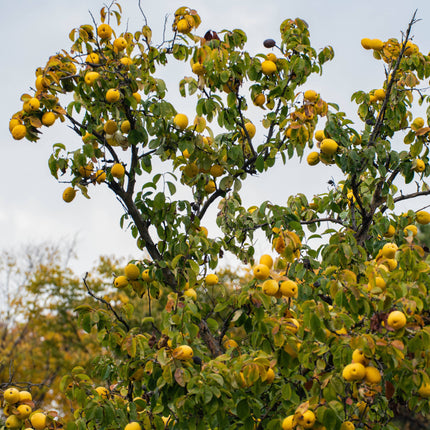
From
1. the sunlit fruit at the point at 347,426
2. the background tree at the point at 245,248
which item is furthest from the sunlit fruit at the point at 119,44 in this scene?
the sunlit fruit at the point at 347,426

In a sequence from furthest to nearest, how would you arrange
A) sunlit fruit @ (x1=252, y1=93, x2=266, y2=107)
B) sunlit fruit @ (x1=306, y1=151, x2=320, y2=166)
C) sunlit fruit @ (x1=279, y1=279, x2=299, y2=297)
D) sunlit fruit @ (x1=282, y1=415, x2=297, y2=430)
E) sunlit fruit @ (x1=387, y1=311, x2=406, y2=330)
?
1. sunlit fruit @ (x1=252, y1=93, x2=266, y2=107)
2. sunlit fruit @ (x1=306, y1=151, x2=320, y2=166)
3. sunlit fruit @ (x1=279, y1=279, x2=299, y2=297)
4. sunlit fruit @ (x1=282, y1=415, x2=297, y2=430)
5. sunlit fruit @ (x1=387, y1=311, x2=406, y2=330)

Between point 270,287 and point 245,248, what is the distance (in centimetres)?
137

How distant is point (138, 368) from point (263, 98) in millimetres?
1920

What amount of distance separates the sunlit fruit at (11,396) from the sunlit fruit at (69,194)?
1.17 m

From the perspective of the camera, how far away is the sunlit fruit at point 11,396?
2.62 metres

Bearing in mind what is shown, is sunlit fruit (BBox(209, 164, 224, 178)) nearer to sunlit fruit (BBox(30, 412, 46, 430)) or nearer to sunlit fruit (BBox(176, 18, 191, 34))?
sunlit fruit (BBox(176, 18, 191, 34))

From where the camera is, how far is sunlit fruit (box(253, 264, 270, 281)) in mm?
2199

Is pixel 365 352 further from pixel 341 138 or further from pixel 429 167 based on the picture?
pixel 429 167

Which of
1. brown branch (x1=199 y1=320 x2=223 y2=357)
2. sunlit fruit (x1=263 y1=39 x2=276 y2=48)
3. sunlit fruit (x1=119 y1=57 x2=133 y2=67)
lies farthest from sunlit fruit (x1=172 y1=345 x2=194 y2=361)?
sunlit fruit (x1=263 y1=39 x2=276 y2=48)

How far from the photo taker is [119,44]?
10.5 feet

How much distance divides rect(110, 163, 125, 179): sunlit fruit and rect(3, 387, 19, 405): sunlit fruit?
4.42ft

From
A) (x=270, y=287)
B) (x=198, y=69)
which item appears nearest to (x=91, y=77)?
(x=198, y=69)

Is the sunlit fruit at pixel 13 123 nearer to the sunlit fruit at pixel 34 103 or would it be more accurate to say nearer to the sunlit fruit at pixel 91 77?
the sunlit fruit at pixel 34 103

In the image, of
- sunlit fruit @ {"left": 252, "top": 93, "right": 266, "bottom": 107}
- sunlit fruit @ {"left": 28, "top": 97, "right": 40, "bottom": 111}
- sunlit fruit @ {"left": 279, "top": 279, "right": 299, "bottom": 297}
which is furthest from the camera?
sunlit fruit @ {"left": 252, "top": 93, "right": 266, "bottom": 107}
